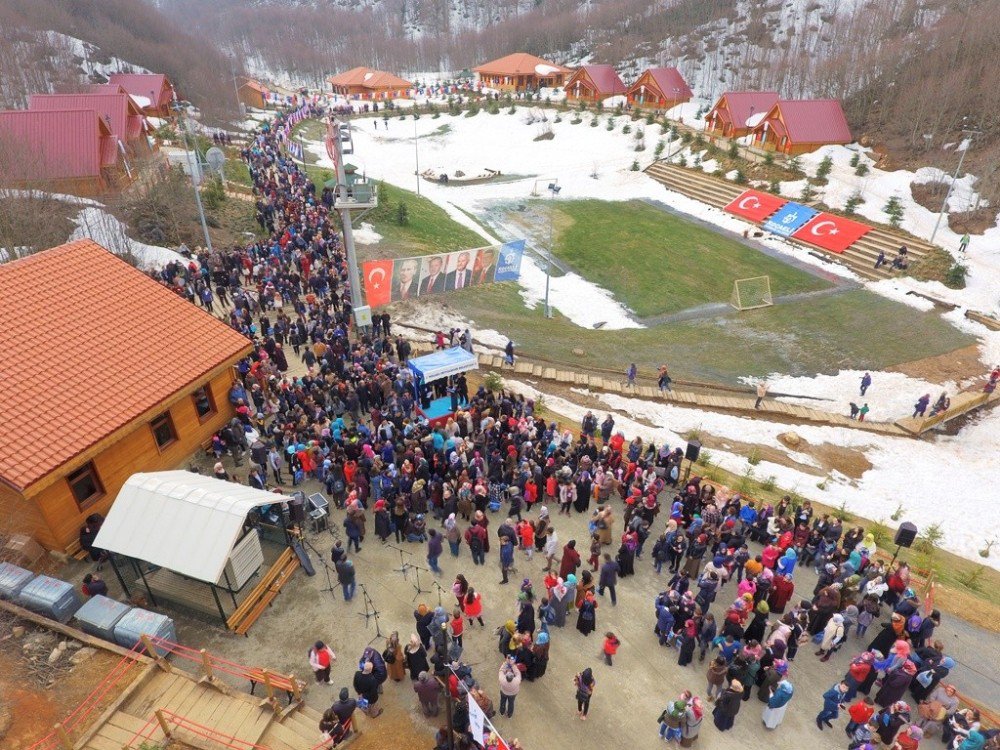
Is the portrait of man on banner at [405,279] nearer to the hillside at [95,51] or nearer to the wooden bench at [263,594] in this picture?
the wooden bench at [263,594]

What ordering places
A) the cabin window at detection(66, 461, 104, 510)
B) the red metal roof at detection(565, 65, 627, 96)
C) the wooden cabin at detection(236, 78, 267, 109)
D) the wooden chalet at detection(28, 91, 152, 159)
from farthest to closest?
the wooden cabin at detection(236, 78, 267, 109)
the red metal roof at detection(565, 65, 627, 96)
the wooden chalet at detection(28, 91, 152, 159)
the cabin window at detection(66, 461, 104, 510)

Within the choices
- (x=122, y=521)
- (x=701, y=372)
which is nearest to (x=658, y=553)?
(x=122, y=521)

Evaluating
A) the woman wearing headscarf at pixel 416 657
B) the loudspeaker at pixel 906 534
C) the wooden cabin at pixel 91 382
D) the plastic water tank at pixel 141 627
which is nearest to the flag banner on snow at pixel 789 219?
the loudspeaker at pixel 906 534

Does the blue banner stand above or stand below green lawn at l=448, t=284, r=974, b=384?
above

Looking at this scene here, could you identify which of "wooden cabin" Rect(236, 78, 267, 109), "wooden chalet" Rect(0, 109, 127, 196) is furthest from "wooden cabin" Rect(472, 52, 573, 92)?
"wooden chalet" Rect(0, 109, 127, 196)

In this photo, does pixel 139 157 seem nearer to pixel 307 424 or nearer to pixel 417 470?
pixel 307 424

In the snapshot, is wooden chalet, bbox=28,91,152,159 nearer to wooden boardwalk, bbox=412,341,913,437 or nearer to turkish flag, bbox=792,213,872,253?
wooden boardwalk, bbox=412,341,913,437
